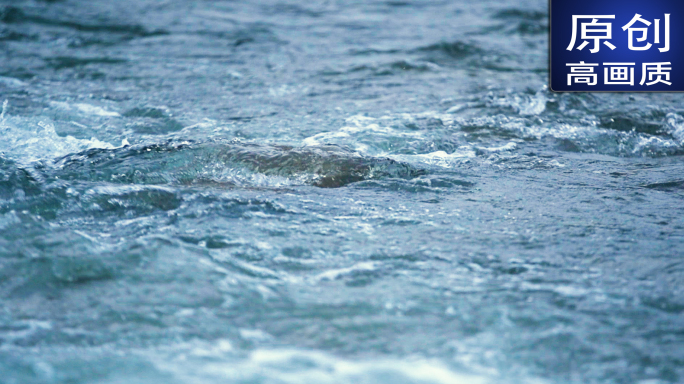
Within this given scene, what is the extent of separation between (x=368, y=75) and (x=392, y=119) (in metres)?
1.83

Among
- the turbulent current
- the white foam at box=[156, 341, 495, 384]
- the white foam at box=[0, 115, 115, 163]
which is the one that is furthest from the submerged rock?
the white foam at box=[156, 341, 495, 384]

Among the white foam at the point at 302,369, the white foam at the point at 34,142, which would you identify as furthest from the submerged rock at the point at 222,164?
the white foam at the point at 302,369

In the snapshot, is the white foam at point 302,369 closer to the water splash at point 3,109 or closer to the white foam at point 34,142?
the white foam at point 34,142

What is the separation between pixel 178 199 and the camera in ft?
15.1

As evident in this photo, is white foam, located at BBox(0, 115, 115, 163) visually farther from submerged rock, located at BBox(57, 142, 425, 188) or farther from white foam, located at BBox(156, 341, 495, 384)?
white foam, located at BBox(156, 341, 495, 384)

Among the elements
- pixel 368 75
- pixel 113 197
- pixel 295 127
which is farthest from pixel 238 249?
pixel 368 75

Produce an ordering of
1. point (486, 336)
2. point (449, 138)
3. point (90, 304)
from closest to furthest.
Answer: point (486, 336)
point (90, 304)
point (449, 138)

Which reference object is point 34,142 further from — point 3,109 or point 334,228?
point 334,228

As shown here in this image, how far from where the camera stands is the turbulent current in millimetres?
3174

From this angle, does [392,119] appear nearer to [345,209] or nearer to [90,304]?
[345,209]

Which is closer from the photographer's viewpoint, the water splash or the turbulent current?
the turbulent current

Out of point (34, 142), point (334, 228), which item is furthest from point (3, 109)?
point (334, 228)

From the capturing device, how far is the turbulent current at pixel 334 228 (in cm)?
317

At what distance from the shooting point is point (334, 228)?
4.30 meters
